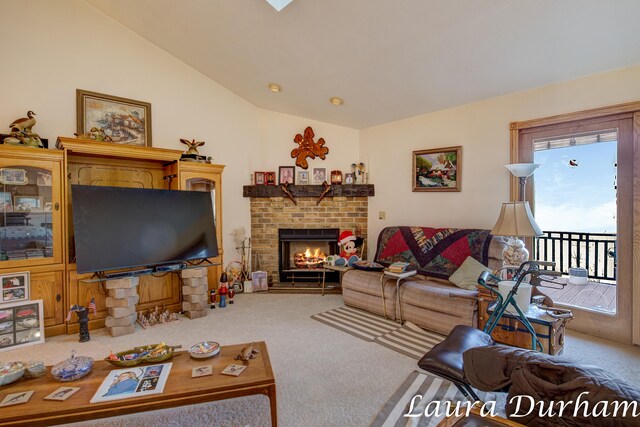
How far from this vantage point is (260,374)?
1650mm

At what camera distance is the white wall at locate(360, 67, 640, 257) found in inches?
117

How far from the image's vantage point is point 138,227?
130 inches

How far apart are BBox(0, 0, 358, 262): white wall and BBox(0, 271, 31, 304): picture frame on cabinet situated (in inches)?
56.4

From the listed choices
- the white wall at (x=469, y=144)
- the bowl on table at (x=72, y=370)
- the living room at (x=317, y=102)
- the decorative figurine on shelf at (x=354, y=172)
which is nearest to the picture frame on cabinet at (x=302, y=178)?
the living room at (x=317, y=102)

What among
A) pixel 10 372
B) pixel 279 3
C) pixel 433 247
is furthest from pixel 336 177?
pixel 10 372

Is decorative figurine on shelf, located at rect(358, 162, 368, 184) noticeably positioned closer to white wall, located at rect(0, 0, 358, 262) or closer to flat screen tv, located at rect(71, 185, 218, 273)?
white wall, located at rect(0, 0, 358, 262)

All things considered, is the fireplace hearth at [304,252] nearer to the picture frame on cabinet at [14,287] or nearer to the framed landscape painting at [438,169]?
the framed landscape painting at [438,169]

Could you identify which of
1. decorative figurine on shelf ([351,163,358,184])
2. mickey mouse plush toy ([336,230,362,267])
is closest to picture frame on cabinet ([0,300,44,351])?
mickey mouse plush toy ([336,230,362,267])

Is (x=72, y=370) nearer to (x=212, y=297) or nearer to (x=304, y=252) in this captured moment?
(x=212, y=297)

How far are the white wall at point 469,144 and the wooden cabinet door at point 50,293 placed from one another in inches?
158

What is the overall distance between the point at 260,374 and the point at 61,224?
9.31 ft

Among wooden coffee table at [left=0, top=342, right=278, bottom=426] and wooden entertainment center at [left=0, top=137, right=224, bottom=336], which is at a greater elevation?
wooden entertainment center at [left=0, top=137, right=224, bottom=336]

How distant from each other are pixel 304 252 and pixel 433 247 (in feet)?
7.20

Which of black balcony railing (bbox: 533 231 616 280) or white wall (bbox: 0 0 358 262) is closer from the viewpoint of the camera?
black balcony railing (bbox: 533 231 616 280)
